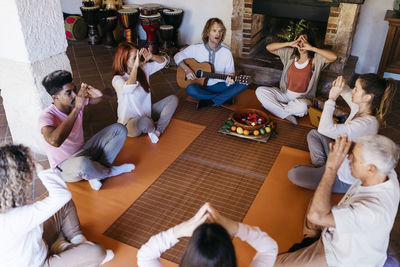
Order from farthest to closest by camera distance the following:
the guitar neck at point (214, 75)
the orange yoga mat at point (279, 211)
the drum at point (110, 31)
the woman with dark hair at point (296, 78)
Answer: the drum at point (110, 31) → the guitar neck at point (214, 75) → the woman with dark hair at point (296, 78) → the orange yoga mat at point (279, 211)

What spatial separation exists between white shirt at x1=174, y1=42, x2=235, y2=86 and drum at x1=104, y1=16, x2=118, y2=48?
7.57ft

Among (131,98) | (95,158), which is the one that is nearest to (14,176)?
(95,158)

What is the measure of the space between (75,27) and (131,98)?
11.7ft

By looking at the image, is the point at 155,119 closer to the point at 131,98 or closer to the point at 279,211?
the point at 131,98

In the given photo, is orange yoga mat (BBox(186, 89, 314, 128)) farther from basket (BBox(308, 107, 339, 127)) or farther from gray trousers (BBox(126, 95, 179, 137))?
gray trousers (BBox(126, 95, 179, 137))

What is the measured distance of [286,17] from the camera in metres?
4.93

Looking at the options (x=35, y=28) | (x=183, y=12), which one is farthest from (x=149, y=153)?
(x=183, y=12)

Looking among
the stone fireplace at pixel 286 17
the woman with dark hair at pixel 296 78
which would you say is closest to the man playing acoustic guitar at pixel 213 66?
the woman with dark hair at pixel 296 78

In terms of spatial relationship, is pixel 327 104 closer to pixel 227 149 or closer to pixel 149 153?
pixel 227 149

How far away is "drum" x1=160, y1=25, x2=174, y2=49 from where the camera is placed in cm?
569

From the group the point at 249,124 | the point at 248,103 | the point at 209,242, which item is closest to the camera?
the point at 209,242

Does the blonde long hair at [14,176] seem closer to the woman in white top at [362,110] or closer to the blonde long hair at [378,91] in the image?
the woman in white top at [362,110]

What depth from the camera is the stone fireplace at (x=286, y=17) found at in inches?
177

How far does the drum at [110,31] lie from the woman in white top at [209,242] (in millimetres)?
5028
